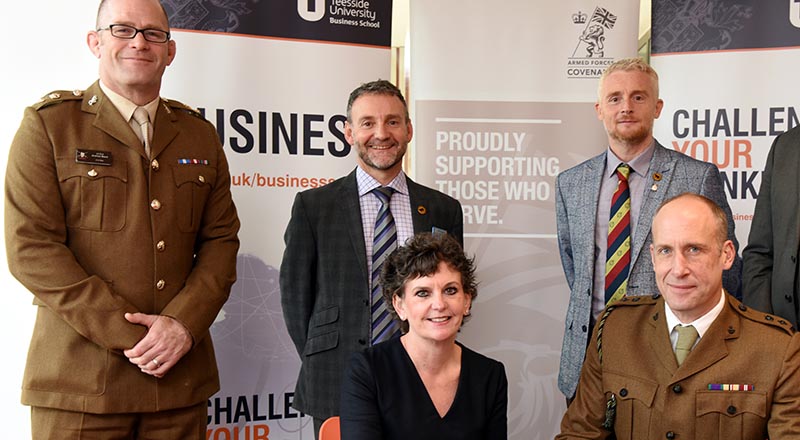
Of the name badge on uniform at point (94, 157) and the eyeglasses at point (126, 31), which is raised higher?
the eyeglasses at point (126, 31)

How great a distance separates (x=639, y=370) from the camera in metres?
2.26

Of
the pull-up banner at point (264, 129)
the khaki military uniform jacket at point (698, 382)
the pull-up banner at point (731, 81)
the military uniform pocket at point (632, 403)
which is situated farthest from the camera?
the pull-up banner at point (731, 81)

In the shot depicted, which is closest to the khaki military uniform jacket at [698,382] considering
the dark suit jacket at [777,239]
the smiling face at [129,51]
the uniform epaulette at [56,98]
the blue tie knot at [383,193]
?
the dark suit jacket at [777,239]

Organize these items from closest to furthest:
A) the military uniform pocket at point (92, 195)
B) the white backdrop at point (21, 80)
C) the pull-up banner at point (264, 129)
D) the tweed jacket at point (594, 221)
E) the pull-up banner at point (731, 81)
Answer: the military uniform pocket at point (92, 195) < the tweed jacket at point (594, 221) < the white backdrop at point (21, 80) < the pull-up banner at point (264, 129) < the pull-up banner at point (731, 81)

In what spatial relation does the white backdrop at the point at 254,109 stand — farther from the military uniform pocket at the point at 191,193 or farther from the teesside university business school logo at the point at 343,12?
the military uniform pocket at the point at 191,193

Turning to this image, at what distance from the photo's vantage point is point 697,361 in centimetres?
217

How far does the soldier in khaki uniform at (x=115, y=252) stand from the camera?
240cm

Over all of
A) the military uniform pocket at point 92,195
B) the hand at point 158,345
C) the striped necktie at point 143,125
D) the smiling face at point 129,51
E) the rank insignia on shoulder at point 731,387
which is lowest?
the rank insignia on shoulder at point 731,387

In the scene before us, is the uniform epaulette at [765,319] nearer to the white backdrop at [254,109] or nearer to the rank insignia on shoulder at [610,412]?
the rank insignia on shoulder at [610,412]

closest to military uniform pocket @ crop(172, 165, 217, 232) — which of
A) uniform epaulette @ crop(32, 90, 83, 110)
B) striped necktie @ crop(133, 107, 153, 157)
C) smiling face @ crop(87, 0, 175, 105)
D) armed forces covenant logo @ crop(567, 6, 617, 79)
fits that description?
striped necktie @ crop(133, 107, 153, 157)

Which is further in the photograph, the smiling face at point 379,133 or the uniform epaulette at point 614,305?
the smiling face at point 379,133

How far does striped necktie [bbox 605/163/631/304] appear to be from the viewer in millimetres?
2955

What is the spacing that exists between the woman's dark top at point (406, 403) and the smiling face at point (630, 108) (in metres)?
1.12

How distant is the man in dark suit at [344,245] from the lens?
2.95 m
